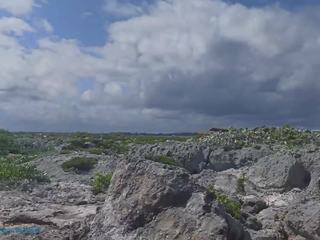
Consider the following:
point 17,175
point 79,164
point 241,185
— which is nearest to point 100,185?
point 17,175

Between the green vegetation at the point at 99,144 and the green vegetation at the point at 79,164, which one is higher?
the green vegetation at the point at 99,144

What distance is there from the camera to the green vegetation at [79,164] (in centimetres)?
3239

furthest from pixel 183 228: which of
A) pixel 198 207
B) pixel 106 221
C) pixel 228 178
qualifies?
pixel 228 178

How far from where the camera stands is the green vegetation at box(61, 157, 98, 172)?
32.4 meters

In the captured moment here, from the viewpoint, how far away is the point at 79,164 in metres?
33.0

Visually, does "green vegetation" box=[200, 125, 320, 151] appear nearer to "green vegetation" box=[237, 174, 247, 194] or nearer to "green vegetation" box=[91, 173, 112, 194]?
"green vegetation" box=[237, 174, 247, 194]

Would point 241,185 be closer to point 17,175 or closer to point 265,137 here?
point 17,175

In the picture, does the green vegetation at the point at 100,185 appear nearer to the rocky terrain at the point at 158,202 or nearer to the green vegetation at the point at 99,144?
the rocky terrain at the point at 158,202

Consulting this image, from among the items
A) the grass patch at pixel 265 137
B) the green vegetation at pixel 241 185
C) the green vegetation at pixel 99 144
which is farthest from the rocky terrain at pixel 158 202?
the green vegetation at pixel 99 144

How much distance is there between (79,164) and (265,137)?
62.4ft

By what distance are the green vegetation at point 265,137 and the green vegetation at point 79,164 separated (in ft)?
36.1

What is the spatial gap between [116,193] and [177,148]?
1008 inches

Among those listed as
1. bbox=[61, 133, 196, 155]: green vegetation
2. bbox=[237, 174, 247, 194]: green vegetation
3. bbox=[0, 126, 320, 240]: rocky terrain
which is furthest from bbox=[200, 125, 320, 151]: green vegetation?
Result: bbox=[237, 174, 247, 194]: green vegetation

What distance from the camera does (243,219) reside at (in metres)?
15.9
